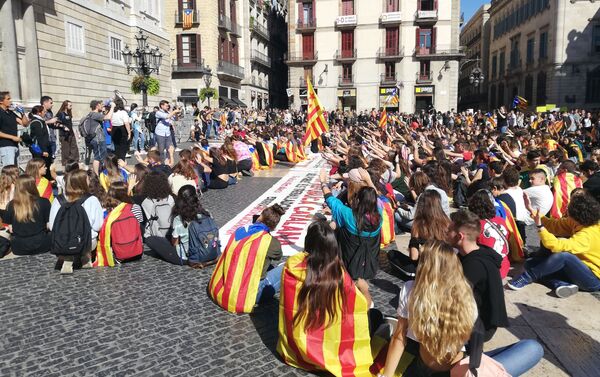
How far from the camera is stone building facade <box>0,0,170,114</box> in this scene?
54.5 ft

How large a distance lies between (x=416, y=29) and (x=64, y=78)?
35098 millimetres

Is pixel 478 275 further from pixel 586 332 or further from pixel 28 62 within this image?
pixel 28 62

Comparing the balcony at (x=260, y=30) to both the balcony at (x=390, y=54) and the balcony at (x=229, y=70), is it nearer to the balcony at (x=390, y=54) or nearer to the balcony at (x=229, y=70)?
the balcony at (x=229, y=70)

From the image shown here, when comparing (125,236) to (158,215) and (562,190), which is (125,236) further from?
(562,190)

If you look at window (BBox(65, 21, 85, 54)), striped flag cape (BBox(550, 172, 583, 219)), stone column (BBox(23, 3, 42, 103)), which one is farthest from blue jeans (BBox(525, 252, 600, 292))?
window (BBox(65, 21, 85, 54))

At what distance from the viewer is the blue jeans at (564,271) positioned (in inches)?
206

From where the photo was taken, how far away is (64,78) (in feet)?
63.8

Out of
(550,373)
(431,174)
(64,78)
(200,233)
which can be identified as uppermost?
(64,78)

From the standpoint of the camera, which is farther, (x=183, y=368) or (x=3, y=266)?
(x=3, y=266)

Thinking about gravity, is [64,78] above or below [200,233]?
above

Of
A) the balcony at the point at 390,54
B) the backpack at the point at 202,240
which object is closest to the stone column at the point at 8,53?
the backpack at the point at 202,240

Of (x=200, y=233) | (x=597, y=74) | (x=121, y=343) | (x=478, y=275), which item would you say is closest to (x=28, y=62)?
(x=200, y=233)

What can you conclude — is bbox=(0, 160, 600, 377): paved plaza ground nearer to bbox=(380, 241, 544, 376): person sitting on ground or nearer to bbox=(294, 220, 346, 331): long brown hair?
bbox=(294, 220, 346, 331): long brown hair

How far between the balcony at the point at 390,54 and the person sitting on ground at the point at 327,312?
4508 centimetres
